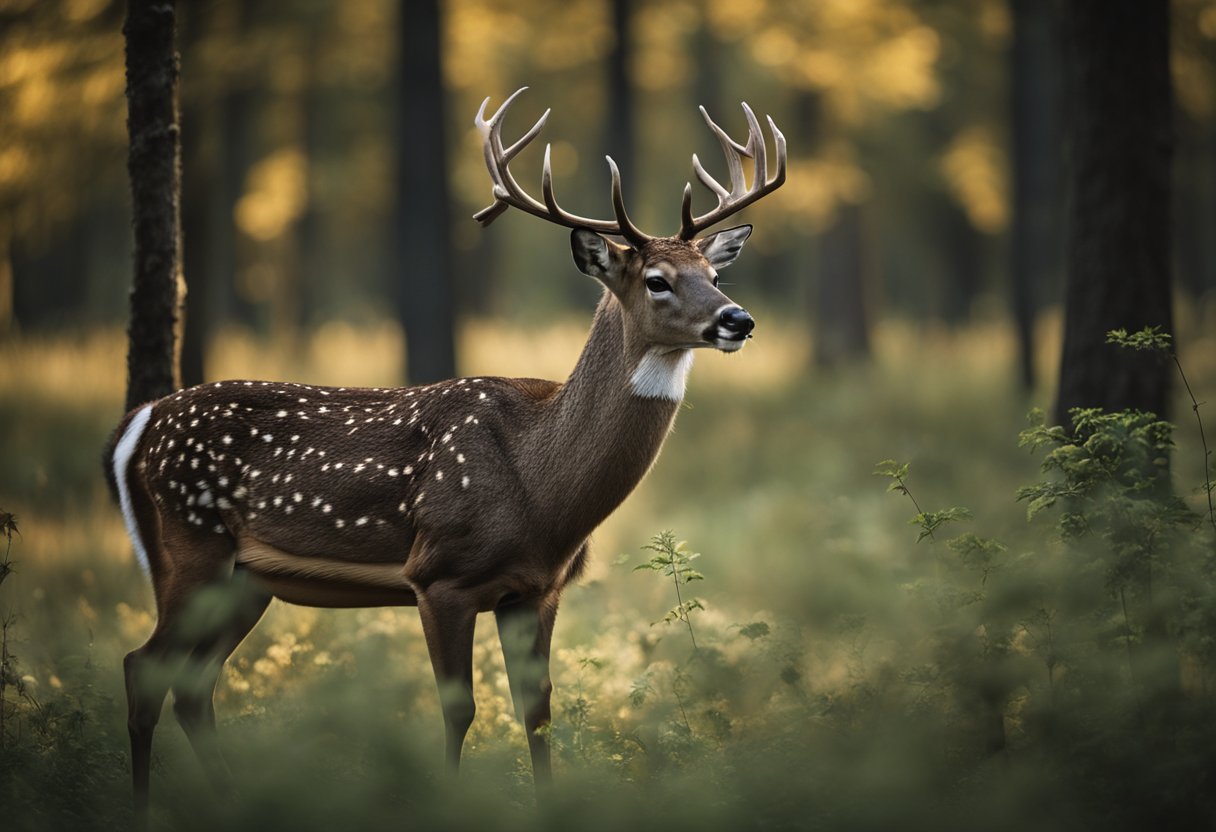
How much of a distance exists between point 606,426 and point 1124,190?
3951 millimetres

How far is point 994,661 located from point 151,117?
494cm

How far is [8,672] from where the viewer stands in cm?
529

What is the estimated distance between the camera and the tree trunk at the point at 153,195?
260 inches

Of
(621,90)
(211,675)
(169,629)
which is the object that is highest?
(621,90)

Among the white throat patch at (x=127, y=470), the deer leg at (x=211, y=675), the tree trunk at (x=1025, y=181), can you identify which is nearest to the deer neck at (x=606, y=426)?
the deer leg at (x=211, y=675)

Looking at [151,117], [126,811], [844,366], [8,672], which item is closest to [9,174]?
[151,117]

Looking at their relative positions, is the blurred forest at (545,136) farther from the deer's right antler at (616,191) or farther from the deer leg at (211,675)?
the deer leg at (211,675)

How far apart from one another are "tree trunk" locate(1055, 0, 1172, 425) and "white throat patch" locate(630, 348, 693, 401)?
3.12m

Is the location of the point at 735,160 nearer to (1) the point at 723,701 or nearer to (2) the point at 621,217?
(2) the point at 621,217

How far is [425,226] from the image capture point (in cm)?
1266

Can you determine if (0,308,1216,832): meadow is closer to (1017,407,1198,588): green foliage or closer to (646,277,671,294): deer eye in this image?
(1017,407,1198,588): green foliage

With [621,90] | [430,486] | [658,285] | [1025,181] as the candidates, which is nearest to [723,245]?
[658,285]

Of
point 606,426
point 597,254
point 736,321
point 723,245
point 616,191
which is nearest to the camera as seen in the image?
point 736,321

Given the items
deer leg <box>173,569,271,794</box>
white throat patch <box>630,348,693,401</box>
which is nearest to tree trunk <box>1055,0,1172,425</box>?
white throat patch <box>630,348,693,401</box>
